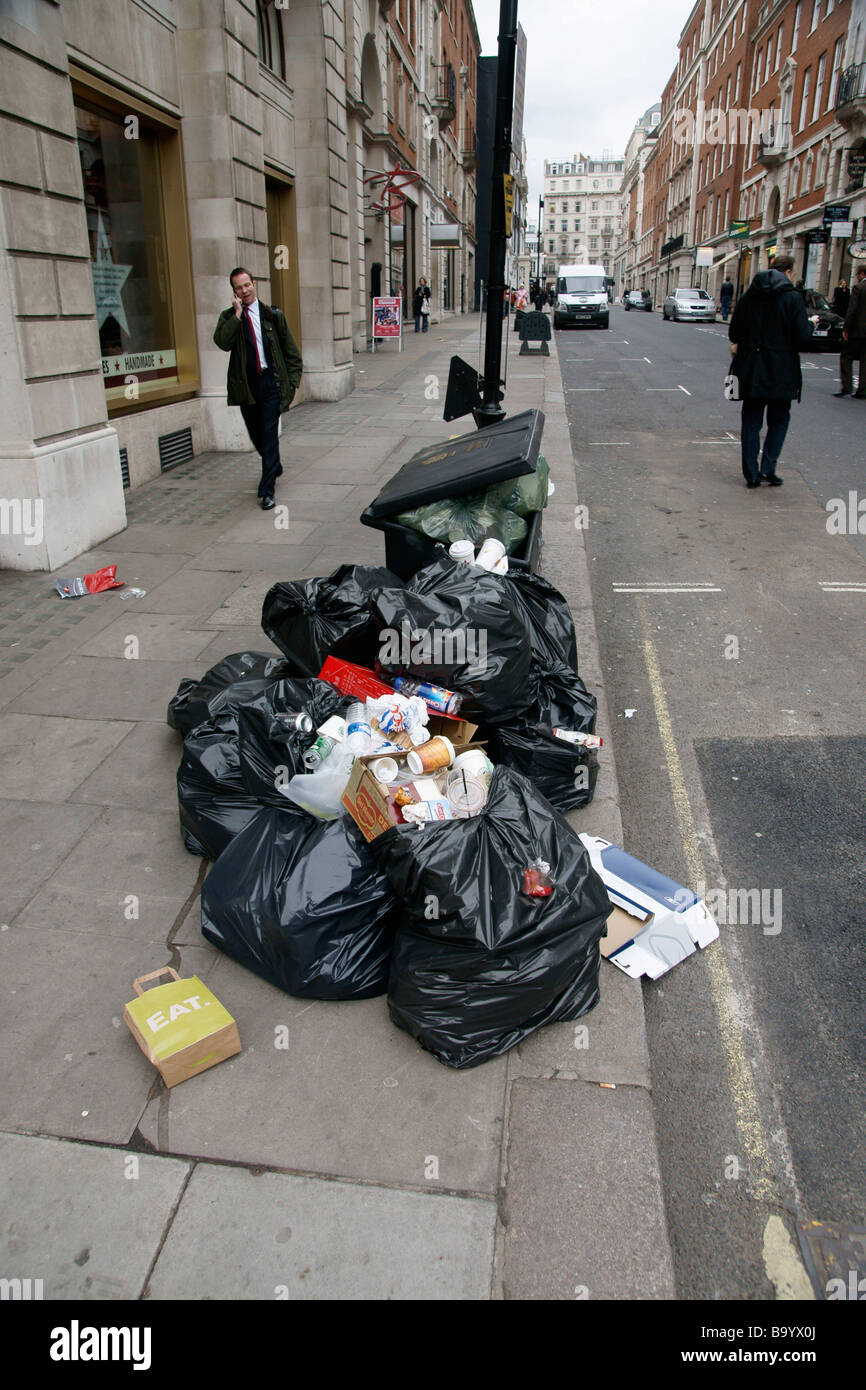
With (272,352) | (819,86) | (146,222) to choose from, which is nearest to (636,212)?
(819,86)

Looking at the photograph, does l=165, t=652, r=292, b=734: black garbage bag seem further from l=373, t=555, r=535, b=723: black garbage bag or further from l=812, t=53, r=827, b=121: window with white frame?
l=812, t=53, r=827, b=121: window with white frame

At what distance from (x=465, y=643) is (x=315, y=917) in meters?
1.14

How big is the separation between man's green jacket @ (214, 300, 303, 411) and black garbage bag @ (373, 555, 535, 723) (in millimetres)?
5321

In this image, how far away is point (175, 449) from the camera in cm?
1025

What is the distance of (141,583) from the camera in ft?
21.5

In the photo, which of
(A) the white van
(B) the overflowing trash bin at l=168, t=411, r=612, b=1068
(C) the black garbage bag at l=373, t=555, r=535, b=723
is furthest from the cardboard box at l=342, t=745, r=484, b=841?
(A) the white van

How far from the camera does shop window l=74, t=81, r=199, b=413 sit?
8812mm

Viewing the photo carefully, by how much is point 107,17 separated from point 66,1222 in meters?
9.93

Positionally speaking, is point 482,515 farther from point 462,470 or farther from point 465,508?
point 462,470

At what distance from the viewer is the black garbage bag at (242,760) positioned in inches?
127

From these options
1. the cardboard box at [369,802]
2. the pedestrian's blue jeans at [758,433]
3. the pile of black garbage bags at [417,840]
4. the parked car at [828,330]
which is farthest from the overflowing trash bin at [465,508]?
the parked car at [828,330]

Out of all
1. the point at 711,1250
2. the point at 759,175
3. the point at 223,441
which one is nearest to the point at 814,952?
the point at 711,1250

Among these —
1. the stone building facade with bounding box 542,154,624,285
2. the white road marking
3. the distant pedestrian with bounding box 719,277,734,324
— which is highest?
the stone building facade with bounding box 542,154,624,285
